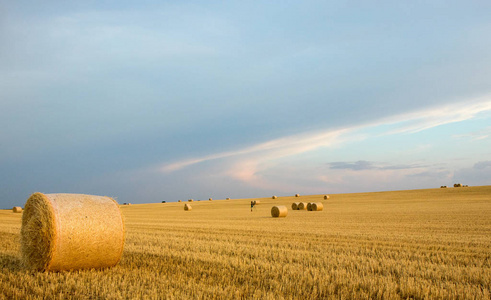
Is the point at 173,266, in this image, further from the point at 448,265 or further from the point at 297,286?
the point at 448,265

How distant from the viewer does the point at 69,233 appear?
7398mm

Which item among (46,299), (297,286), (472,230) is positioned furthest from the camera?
(472,230)

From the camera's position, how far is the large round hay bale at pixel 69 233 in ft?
24.0

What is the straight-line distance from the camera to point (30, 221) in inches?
308

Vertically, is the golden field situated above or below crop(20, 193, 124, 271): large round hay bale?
below

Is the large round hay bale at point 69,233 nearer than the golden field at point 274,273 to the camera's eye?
No

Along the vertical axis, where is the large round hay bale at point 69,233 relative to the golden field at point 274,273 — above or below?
above

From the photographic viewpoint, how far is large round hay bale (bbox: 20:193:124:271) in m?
7.30

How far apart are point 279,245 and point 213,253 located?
2442 millimetres

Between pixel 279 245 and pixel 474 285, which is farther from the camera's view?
pixel 279 245

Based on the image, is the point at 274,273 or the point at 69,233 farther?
the point at 69,233

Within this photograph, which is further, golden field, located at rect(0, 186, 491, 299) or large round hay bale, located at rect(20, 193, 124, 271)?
large round hay bale, located at rect(20, 193, 124, 271)

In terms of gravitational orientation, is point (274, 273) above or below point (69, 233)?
below

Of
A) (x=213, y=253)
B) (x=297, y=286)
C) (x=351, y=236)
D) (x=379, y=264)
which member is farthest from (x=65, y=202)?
(x=351, y=236)
